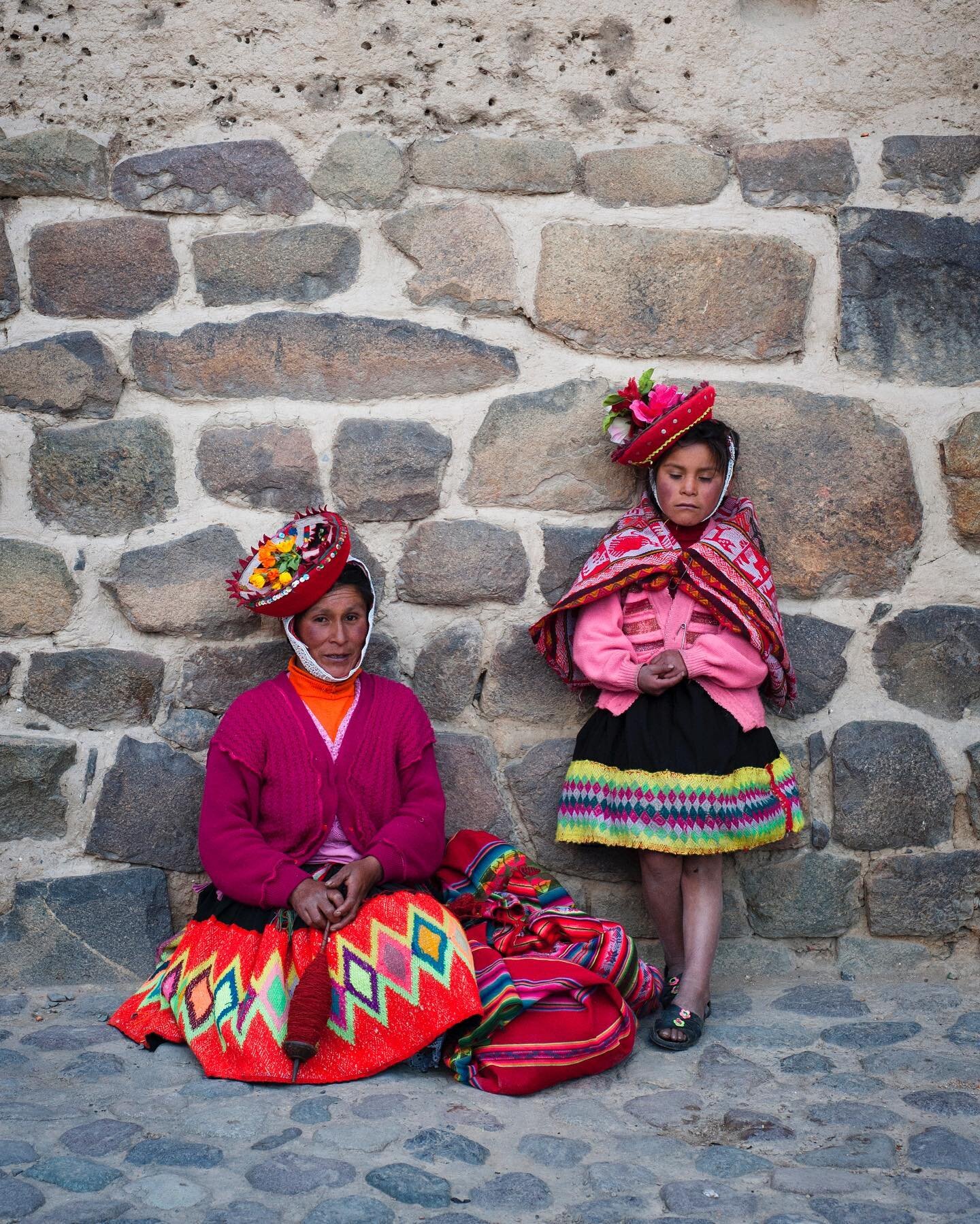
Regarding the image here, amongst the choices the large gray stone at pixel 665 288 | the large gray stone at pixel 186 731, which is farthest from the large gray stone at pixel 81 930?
the large gray stone at pixel 665 288

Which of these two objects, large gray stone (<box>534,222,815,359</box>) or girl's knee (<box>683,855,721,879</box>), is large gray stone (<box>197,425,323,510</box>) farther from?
girl's knee (<box>683,855,721,879</box>)

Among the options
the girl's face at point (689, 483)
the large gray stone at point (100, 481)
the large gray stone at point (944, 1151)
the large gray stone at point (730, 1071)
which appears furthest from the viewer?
the large gray stone at point (100, 481)

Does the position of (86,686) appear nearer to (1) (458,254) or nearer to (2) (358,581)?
(2) (358,581)

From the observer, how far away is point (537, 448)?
287 centimetres

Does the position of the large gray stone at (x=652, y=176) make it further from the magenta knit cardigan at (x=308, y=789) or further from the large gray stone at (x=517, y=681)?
the magenta knit cardigan at (x=308, y=789)

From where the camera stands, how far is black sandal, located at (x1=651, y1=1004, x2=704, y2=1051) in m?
2.45

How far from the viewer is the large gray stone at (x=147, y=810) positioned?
2791 millimetres

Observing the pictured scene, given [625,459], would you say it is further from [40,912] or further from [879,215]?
[40,912]

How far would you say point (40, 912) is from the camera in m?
2.76

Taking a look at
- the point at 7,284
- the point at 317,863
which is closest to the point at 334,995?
the point at 317,863

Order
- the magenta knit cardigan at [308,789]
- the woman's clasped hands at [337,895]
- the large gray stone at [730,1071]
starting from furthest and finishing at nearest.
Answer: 1. the magenta knit cardigan at [308,789]
2. the woman's clasped hands at [337,895]
3. the large gray stone at [730,1071]

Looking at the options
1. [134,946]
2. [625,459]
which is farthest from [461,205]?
[134,946]

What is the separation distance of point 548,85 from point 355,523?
1.14 m

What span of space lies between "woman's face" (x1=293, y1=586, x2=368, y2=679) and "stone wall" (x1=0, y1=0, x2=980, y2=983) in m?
0.20
